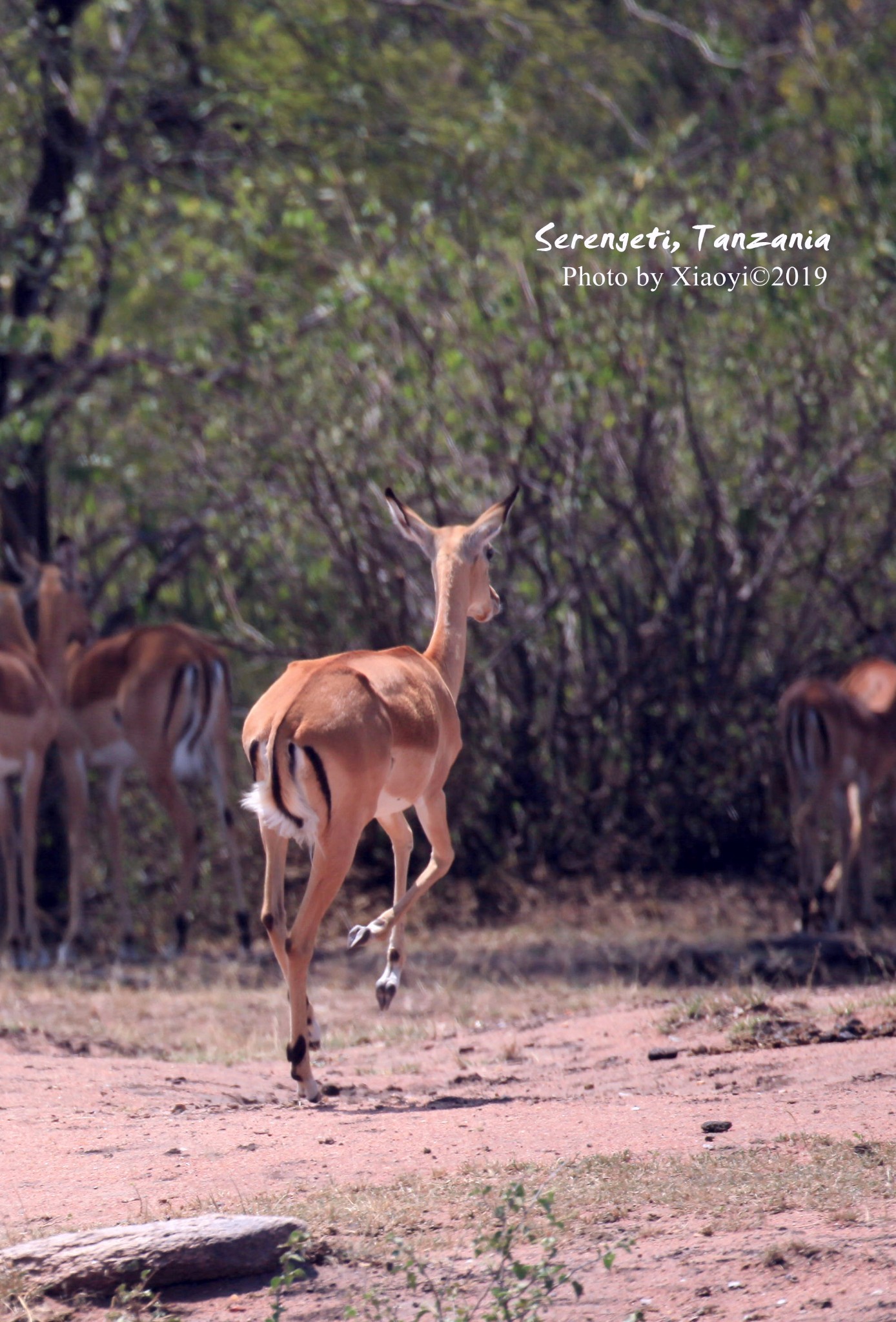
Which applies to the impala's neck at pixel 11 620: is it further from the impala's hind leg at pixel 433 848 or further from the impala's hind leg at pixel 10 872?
the impala's hind leg at pixel 433 848

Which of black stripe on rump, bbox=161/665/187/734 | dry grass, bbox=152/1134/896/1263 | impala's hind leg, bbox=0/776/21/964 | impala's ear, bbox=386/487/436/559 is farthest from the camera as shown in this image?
black stripe on rump, bbox=161/665/187/734

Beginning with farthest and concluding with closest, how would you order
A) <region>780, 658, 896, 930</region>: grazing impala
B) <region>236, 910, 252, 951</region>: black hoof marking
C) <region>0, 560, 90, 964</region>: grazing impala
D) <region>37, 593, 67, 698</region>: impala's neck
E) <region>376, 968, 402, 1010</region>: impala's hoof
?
<region>37, 593, 67, 698</region>: impala's neck
<region>236, 910, 252, 951</region>: black hoof marking
<region>0, 560, 90, 964</region>: grazing impala
<region>780, 658, 896, 930</region>: grazing impala
<region>376, 968, 402, 1010</region>: impala's hoof

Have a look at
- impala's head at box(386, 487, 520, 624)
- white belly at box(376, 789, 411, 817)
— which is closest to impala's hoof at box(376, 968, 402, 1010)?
white belly at box(376, 789, 411, 817)

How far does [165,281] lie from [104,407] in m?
1.54

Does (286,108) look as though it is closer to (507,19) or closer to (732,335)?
(507,19)

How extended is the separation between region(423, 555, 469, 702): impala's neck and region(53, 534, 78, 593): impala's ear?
12.7ft

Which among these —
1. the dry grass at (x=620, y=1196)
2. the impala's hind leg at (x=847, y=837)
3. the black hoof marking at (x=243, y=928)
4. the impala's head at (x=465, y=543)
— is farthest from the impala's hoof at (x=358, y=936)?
the impala's hind leg at (x=847, y=837)

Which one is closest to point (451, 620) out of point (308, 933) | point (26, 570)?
point (308, 933)

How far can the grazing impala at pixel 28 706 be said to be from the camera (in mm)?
8977

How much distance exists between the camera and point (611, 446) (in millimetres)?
9633

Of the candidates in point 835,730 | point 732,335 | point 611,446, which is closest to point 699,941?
point 835,730

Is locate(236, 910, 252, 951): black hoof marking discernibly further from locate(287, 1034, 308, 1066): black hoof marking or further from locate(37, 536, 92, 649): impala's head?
locate(287, 1034, 308, 1066): black hoof marking

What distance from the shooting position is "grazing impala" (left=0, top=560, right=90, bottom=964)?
898cm

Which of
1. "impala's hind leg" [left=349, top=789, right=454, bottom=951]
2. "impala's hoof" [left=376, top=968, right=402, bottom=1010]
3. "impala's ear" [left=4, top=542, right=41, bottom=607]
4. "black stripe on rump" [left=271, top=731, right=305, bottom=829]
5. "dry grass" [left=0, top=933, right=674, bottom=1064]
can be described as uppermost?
"impala's ear" [left=4, top=542, right=41, bottom=607]
